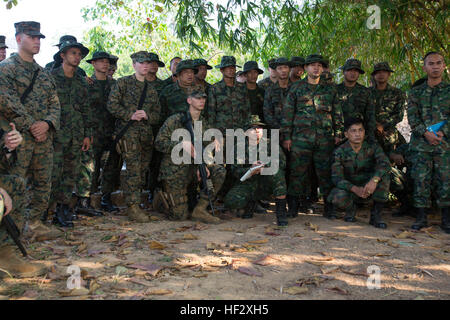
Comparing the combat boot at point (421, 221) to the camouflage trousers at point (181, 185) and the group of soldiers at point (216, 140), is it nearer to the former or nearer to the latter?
the group of soldiers at point (216, 140)

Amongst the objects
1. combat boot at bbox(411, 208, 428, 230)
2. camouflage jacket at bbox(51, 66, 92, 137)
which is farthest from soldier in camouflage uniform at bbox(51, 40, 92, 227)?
combat boot at bbox(411, 208, 428, 230)

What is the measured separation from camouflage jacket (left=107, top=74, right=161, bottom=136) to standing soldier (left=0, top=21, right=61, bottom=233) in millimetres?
974

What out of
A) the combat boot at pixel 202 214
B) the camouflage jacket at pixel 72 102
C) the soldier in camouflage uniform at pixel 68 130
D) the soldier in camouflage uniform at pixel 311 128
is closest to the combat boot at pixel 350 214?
the soldier in camouflage uniform at pixel 311 128

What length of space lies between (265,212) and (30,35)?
13.0 feet

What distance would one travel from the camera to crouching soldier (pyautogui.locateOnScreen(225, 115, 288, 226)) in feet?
18.0

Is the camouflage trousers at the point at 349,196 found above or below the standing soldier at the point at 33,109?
below

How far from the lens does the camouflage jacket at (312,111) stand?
585 cm

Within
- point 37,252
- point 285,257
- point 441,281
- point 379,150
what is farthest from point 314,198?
point 37,252

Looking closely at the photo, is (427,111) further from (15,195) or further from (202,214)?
(15,195)

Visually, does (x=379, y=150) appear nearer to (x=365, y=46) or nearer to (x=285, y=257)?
(x=285, y=257)

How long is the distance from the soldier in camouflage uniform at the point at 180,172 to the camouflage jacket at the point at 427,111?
8.77 ft

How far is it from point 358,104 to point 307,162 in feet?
4.40

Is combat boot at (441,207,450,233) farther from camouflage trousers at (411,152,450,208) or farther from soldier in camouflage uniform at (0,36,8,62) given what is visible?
soldier in camouflage uniform at (0,36,8,62)
